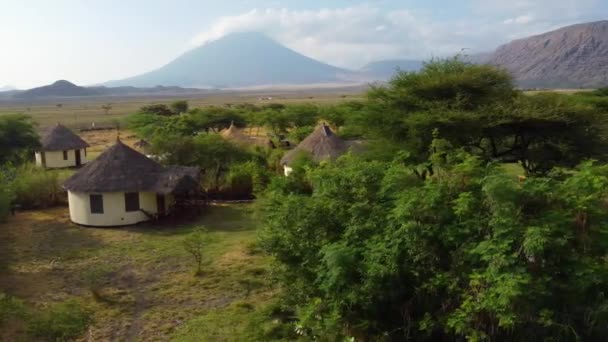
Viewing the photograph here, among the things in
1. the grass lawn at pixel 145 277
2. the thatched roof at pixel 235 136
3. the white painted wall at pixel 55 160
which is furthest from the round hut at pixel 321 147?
the white painted wall at pixel 55 160

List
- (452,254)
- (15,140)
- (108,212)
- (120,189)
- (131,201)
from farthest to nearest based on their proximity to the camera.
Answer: (15,140) → (131,201) → (108,212) → (120,189) → (452,254)

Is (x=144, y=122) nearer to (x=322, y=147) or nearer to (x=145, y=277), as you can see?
(x=322, y=147)

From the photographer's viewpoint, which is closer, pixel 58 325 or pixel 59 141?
pixel 58 325

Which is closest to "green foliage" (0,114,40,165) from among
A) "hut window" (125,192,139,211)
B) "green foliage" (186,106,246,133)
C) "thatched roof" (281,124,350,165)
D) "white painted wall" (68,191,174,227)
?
"white painted wall" (68,191,174,227)

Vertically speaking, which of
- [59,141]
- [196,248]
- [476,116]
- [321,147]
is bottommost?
[196,248]

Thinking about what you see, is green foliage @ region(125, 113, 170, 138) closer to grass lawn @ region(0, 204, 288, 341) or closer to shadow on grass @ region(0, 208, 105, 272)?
shadow on grass @ region(0, 208, 105, 272)

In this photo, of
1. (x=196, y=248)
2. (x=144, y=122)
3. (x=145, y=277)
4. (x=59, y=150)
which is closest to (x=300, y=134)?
(x=144, y=122)

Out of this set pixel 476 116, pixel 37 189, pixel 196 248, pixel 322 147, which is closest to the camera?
pixel 476 116
